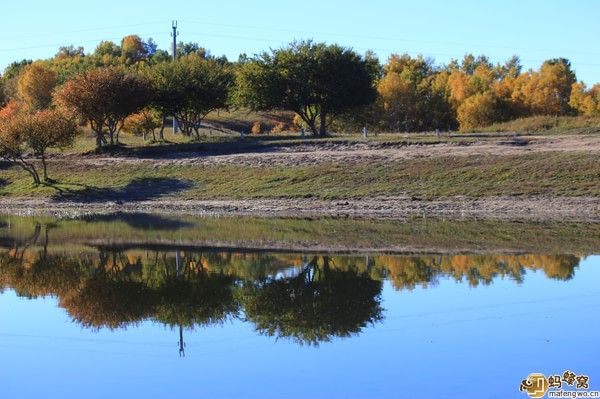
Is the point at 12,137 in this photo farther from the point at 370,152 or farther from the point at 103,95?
the point at 370,152

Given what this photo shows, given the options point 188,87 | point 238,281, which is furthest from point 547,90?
point 238,281

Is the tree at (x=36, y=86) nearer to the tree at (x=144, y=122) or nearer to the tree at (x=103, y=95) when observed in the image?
the tree at (x=144, y=122)

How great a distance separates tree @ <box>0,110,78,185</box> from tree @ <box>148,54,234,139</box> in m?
12.6

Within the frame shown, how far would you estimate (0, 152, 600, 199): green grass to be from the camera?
1952 inches

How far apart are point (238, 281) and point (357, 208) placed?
2443cm

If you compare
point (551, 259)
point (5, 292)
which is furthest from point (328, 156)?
point (5, 292)

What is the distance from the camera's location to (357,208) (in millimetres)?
49875

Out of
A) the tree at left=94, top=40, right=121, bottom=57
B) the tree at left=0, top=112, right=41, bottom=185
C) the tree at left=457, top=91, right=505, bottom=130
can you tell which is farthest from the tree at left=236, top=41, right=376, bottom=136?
the tree at left=94, top=40, right=121, bottom=57

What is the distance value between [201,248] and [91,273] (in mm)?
6610

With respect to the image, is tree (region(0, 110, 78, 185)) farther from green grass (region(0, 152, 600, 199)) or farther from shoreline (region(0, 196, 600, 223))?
shoreline (region(0, 196, 600, 223))

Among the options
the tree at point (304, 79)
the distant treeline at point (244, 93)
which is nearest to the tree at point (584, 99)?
the distant treeline at point (244, 93)

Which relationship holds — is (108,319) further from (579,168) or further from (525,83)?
(525,83)

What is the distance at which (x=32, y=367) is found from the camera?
15984 millimetres

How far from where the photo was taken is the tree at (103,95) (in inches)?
2714
